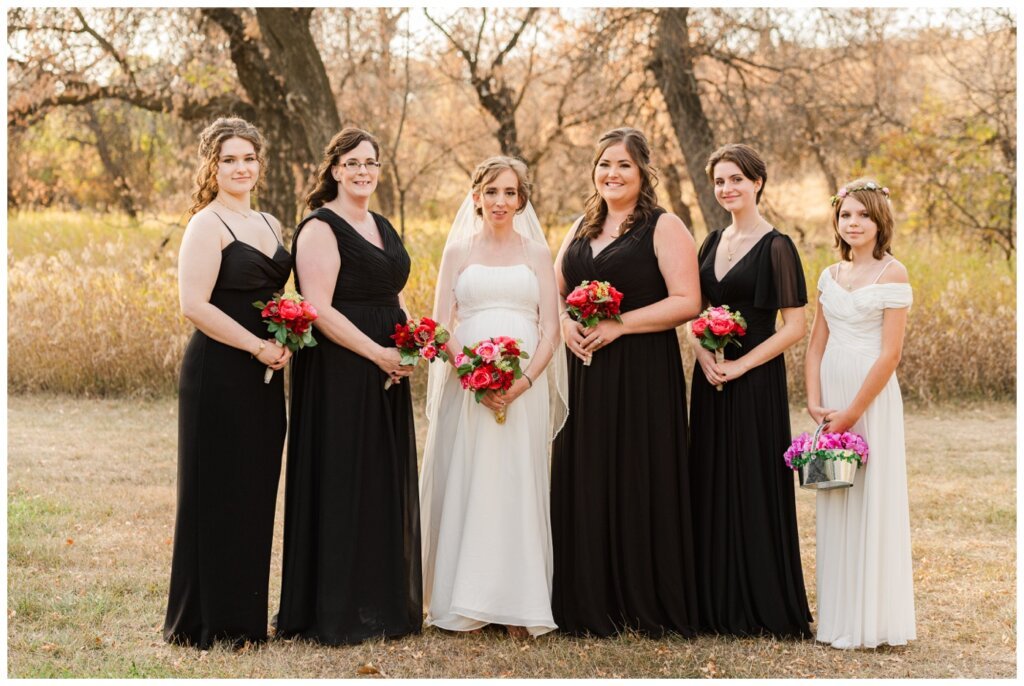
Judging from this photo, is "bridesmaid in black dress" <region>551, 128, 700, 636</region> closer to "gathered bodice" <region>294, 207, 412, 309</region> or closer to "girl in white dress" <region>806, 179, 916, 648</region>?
"girl in white dress" <region>806, 179, 916, 648</region>

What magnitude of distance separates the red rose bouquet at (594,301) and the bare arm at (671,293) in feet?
0.26

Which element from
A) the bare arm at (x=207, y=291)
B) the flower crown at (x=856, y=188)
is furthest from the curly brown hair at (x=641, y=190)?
the bare arm at (x=207, y=291)

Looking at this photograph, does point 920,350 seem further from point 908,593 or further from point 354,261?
point 354,261

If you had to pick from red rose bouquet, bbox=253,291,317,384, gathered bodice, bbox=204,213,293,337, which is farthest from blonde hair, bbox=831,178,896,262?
gathered bodice, bbox=204,213,293,337

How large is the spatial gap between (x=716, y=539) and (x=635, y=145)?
197 cm

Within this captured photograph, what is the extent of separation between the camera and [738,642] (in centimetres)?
501

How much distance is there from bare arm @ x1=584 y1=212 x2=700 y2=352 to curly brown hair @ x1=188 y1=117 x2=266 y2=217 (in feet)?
6.26

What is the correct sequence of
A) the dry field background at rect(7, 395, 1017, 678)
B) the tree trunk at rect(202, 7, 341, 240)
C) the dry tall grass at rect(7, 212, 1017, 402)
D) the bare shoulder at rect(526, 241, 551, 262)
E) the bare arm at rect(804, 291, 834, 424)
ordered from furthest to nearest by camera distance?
the tree trunk at rect(202, 7, 341, 240)
the dry tall grass at rect(7, 212, 1017, 402)
the bare shoulder at rect(526, 241, 551, 262)
the bare arm at rect(804, 291, 834, 424)
the dry field background at rect(7, 395, 1017, 678)

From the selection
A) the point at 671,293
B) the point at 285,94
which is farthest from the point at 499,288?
the point at 285,94

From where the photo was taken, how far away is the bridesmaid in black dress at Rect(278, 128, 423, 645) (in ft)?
16.5

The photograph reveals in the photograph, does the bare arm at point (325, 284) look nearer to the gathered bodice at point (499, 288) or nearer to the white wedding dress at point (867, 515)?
the gathered bodice at point (499, 288)

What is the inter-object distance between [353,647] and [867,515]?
2.50 meters

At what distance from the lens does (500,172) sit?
16.9 ft

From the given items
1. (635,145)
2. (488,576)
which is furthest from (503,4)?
(488,576)
